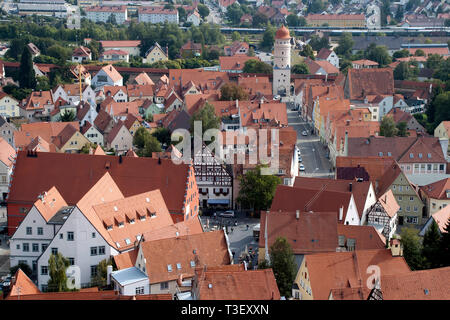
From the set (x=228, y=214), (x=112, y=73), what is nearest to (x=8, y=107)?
(x=112, y=73)

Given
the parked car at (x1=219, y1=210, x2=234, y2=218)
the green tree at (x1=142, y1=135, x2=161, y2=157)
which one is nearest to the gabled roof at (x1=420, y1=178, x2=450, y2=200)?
the parked car at (x1=219, y1=210, x2=234, y2=218)

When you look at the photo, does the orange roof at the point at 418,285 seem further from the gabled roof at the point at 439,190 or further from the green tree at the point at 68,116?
the green tree at the point at 68,116

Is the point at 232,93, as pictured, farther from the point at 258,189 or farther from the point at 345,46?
the point at 345,46

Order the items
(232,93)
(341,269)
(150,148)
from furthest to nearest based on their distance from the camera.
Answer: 1. (232,93)
2. (150,148)
3. (341,269)

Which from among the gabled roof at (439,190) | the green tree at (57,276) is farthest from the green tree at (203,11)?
the green tree at (57,276)
